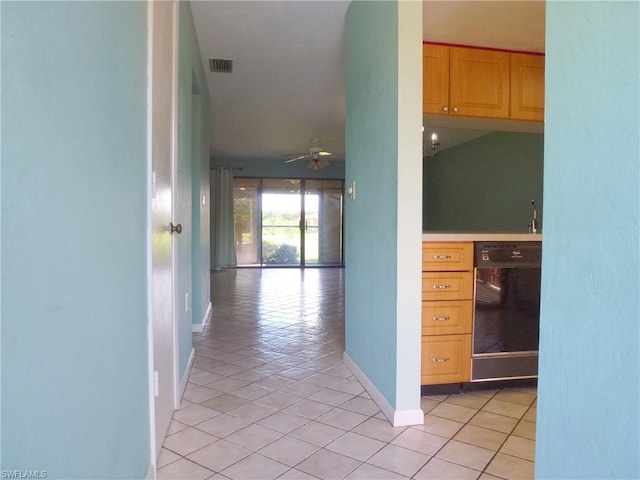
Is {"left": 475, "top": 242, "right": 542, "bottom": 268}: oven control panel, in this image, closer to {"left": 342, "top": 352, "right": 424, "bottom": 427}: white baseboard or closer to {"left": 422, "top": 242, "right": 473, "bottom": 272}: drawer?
{"left": 422, "top": 242, "right": 473, "bottom": 272}: drawer

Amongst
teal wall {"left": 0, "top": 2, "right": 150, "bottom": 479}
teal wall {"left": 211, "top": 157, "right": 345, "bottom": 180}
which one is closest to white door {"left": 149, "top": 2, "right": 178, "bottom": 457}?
teal wall {"left": 0, "top": 2, "right": 150, "bottom": 479}

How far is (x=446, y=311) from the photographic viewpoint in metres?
2.41

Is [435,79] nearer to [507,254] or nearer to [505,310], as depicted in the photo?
[507,254]

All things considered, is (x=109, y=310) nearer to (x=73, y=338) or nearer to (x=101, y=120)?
(x=73, y=338)

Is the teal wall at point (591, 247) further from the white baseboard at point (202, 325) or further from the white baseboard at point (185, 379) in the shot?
the white baseboard at point (202, 325)

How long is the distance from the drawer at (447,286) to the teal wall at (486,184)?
1258 mm

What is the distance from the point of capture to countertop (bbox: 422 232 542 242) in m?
2.35

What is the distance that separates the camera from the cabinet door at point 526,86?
2992mm

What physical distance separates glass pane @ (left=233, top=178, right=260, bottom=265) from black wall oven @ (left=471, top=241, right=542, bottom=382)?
23.6 feet

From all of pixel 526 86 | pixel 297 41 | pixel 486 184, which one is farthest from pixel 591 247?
pixel 486 184

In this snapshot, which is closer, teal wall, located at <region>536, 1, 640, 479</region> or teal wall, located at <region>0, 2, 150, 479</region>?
teal wall, located at <region>0, 2, 150, 479</region>

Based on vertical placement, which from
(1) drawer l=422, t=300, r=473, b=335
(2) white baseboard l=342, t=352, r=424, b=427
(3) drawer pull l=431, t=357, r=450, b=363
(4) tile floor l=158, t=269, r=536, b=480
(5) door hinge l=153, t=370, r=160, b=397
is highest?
(1) drawer l=422, t=300, r=473, b=335

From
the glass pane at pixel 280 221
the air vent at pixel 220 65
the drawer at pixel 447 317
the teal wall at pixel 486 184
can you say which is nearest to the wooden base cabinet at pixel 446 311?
the drawer at pixel 447 317

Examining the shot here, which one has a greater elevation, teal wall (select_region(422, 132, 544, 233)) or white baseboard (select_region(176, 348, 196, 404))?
teal wall (select_region(422, 132, 544, 233))
